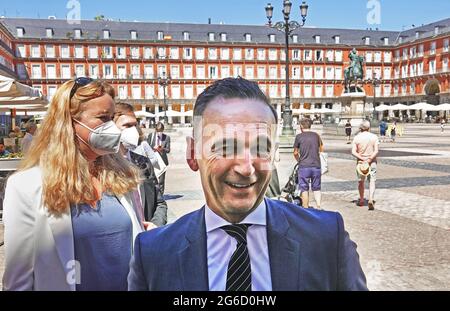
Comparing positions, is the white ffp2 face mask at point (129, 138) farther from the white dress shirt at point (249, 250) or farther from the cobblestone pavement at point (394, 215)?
the white dress shirt at point (249, 250)

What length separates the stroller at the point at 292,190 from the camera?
6.11m

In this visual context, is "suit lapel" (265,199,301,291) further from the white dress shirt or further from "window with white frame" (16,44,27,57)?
"window with white frame" (16,44,27,57)

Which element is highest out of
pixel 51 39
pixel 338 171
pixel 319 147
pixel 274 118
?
pixel 51 39

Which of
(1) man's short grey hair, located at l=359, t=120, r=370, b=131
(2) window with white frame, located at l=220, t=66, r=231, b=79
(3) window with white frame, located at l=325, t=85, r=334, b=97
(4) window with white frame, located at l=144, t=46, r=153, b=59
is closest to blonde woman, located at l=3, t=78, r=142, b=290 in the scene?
(2) window with white frame, located at l=220, t=66, r=231, b=79

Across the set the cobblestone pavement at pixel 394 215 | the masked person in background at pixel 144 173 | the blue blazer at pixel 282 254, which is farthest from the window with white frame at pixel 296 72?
the blue blazer at pixel 282 254

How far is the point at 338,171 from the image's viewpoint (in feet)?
38.7

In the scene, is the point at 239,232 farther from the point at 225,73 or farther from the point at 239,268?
the point at 225,73

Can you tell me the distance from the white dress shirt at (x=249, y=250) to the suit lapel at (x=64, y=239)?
70 centimetres

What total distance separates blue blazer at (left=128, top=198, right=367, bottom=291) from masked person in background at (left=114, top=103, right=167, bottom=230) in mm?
815

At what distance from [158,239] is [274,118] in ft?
1.32

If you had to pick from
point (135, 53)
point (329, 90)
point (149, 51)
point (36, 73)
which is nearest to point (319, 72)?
point (149, 51)

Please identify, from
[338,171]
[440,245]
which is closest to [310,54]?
[338,171]

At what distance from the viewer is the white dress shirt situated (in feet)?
3.31
